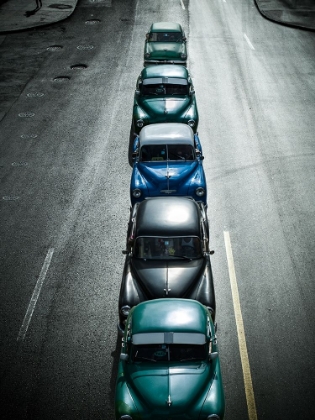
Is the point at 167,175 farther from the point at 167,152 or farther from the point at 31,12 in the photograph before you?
the point at 31,12

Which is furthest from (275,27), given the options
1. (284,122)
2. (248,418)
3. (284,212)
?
(248,418)

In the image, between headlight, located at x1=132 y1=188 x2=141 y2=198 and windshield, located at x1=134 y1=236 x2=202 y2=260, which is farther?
headlight, located at x1=132 y1=188 x2=141 y2=198

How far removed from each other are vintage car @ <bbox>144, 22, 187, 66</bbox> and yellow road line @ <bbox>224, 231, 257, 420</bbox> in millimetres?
11360

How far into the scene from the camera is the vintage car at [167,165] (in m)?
13.1

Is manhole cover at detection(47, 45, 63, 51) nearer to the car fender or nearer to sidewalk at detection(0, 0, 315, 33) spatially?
sidewalk at detection(0, 0, 315, 33)

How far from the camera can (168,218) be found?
35.6 feet

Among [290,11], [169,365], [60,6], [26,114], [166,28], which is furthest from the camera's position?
[60,6]

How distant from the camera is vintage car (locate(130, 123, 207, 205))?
13125mm

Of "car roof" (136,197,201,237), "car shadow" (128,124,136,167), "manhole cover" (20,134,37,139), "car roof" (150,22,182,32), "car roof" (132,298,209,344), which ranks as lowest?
"car roof" (132,298,209,344)

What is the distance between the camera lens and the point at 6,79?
872 inches

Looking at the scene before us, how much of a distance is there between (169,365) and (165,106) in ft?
33.8

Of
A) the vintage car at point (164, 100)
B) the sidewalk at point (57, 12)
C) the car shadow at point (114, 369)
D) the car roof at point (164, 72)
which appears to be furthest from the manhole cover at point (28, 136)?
the sidewalk at point (57, 12)

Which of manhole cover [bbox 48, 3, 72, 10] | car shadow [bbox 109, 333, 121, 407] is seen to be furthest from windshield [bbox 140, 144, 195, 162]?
manhole cover [bbox 48, 3, 72, 10]

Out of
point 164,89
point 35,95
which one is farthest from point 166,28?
point 164,89
